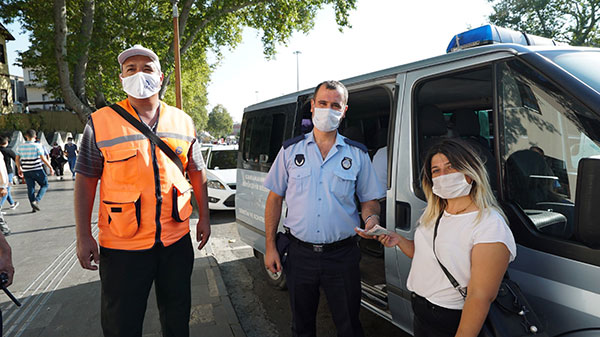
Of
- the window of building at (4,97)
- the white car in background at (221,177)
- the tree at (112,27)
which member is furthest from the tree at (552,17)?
the window of building at (4,97)

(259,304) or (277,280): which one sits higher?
(277,280)

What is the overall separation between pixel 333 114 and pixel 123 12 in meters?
17.6

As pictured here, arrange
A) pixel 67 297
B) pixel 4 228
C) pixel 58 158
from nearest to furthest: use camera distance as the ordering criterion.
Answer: pixel 67 297 → pixel 4 228 → pixel 58 158

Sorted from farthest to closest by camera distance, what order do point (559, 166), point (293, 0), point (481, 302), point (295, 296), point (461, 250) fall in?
point (293, 0)
point (295, 296)
point (559, 166)
point (461, 250)
point (481, 302)

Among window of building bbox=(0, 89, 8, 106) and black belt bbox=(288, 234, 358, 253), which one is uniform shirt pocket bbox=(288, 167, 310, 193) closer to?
black belt bbox=(288, 234, 358, 253)

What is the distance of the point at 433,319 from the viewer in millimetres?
1753

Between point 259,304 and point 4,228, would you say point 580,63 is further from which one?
point 4,228

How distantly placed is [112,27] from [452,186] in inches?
713

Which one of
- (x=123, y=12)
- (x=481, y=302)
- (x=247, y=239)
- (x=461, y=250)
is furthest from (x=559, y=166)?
(x=123, y=12)

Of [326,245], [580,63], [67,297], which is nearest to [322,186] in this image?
[326,245]

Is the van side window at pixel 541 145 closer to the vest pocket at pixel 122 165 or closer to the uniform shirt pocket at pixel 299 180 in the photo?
the uniform shirt pocket at pixel 299 180

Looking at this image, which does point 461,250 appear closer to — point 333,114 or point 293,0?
point 333,114

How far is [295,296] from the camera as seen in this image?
2271 millimetres

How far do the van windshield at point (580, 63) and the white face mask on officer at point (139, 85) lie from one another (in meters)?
2.20
